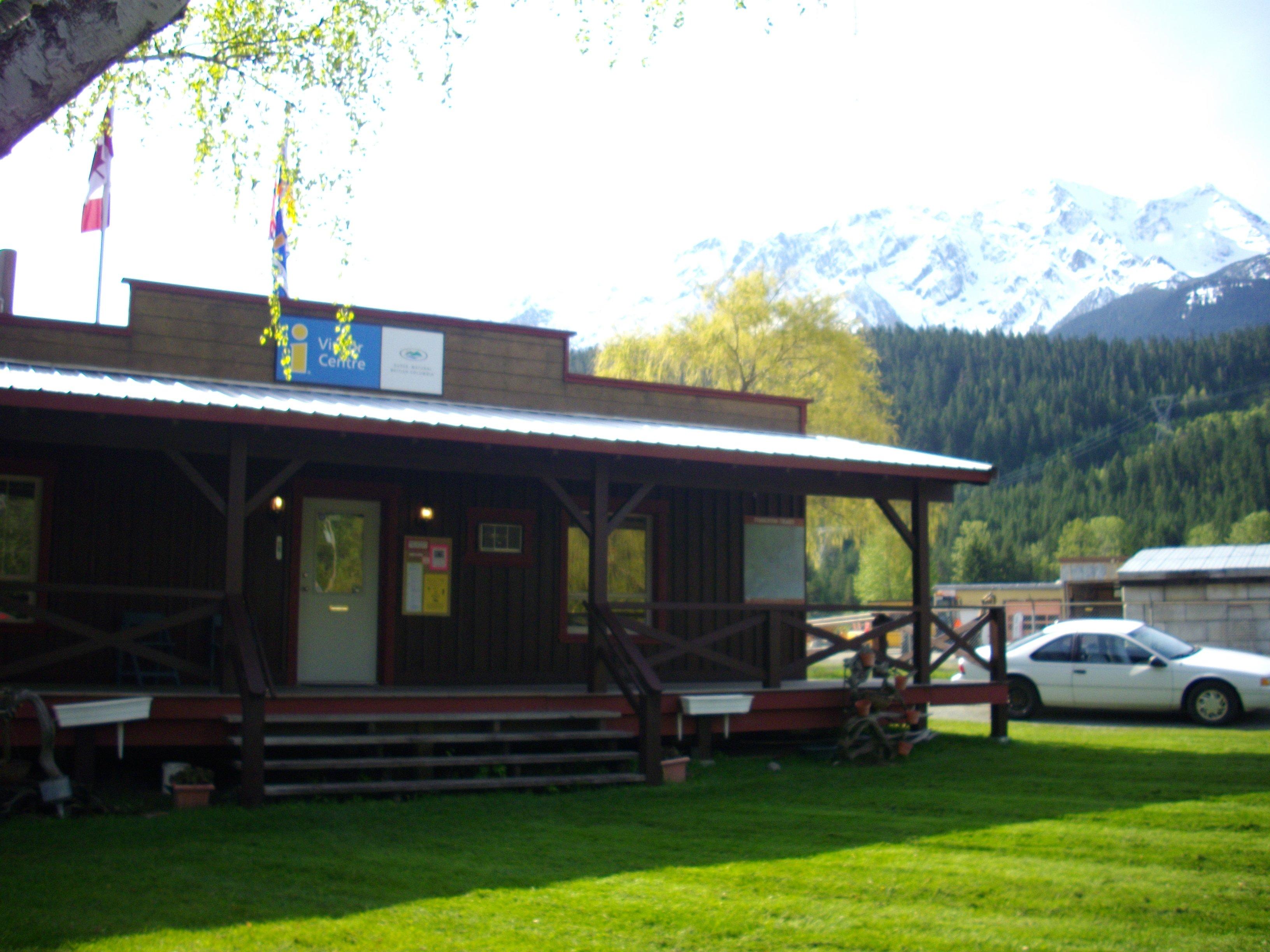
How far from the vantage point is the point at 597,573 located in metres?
10.7

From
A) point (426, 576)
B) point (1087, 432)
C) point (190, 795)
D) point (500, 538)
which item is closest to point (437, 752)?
point (190, 795)

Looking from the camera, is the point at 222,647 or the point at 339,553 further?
the point at 339,553

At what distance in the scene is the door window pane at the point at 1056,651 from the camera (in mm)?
15523

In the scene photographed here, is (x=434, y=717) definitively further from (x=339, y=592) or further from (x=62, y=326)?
(x=62, y=326)

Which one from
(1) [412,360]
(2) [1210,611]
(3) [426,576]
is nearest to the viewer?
(3) [426,576]

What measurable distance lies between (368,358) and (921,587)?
21.4 feet

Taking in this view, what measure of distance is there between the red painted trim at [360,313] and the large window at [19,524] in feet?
7.69

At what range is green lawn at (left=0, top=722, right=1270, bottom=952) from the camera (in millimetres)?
5105

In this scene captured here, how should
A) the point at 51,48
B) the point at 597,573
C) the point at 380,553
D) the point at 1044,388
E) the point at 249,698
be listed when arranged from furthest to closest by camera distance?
the point at 1044,388 < the point at 380,553 < the point at 597,573 < the point at 249,698 < the point at 51,48

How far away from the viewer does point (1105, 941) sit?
16.2ft

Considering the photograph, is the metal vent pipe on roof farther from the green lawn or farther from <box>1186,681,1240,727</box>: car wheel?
<box>1186,681,1240,727</box>: car wheel

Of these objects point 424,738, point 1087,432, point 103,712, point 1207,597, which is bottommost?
point 424,738

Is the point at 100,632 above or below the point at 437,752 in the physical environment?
above

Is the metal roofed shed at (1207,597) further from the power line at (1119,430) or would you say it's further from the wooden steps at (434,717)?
the power line at (1119,430)
